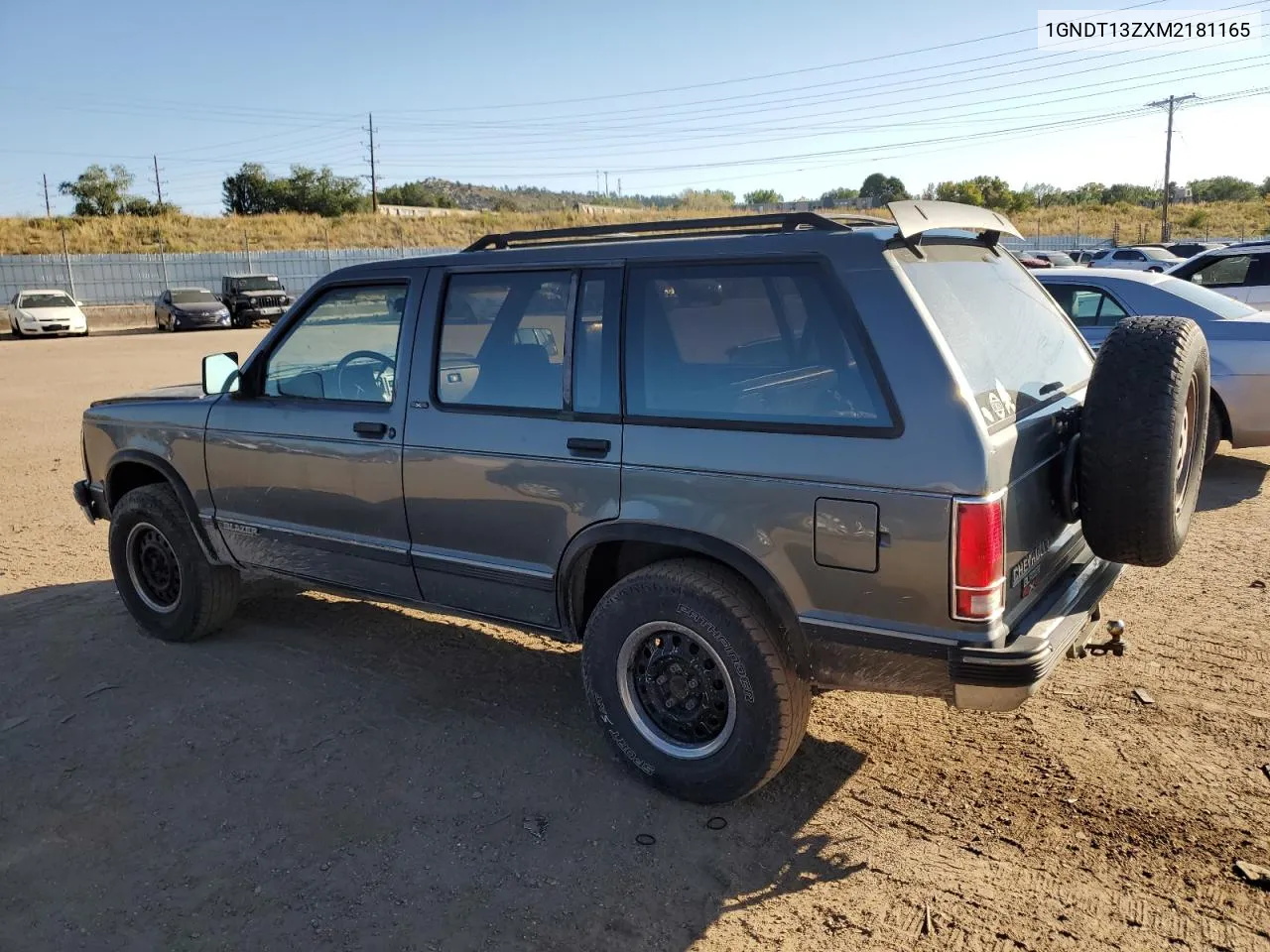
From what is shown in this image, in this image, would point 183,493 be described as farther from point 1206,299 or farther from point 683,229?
point 1206,299

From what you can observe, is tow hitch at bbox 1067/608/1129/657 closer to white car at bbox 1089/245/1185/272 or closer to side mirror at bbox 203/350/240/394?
side mirror at bbox 203/350/240/394

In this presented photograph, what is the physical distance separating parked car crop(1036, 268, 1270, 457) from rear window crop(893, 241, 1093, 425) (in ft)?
11.1

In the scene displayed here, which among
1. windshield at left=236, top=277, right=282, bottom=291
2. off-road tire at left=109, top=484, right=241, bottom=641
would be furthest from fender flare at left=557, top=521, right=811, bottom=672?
windshield at left=236, top=277, right=282, bottom=291

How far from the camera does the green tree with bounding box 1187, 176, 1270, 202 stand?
81.7 meters

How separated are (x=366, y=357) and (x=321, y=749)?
1.71 m

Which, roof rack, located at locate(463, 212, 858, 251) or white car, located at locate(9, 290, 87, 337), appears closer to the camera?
roof rack, located at locate(463, 212, 858, 251)

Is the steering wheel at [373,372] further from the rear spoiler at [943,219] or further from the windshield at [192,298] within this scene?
the windshield at [192,298]

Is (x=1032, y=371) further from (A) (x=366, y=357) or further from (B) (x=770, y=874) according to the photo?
(A) (x=366, y=357)

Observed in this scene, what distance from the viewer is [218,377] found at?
4.82 metres

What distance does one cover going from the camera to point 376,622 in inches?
210

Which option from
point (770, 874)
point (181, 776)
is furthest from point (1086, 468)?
point (181, 776)

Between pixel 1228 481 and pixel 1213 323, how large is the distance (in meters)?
1.29

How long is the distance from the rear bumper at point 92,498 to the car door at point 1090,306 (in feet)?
22.6

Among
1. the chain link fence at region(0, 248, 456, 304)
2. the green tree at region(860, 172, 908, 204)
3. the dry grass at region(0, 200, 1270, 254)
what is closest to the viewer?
the chain link fence at region(0, 248, 456, 304)
